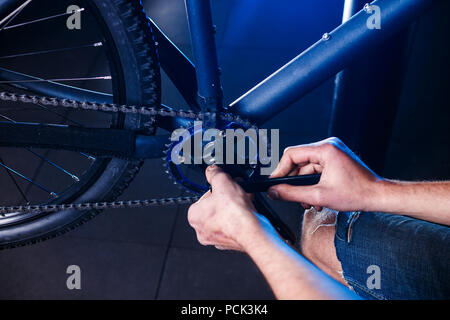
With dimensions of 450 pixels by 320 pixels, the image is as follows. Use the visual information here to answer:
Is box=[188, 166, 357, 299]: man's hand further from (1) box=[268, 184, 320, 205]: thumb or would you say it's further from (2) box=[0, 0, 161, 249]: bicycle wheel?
(2) box=[0, 0, 161, 249]: bicycle wheel

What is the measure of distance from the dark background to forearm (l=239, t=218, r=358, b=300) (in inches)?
23.9

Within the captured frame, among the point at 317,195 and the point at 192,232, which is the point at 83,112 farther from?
the point at 317,195

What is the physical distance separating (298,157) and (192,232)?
25.4 inches

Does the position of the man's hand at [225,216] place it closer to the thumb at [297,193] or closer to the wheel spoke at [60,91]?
the thumb at [297,193]

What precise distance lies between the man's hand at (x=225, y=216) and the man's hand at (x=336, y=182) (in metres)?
0.13

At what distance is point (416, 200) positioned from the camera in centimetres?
60

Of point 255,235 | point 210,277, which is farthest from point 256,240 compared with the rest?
point 210,277

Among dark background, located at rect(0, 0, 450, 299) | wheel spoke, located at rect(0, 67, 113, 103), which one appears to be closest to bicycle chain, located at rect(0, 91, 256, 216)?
wheel spoke, located at rect(0, 67, 113, 103)

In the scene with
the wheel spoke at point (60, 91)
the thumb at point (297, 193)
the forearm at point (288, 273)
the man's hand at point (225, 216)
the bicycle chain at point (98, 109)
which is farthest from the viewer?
the wheel spoke at point (60, 91)

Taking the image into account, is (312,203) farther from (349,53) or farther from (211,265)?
(211,265)

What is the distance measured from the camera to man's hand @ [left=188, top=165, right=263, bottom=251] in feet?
1.72

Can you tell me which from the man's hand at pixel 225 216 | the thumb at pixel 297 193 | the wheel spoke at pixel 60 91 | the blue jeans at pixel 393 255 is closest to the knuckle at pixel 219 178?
the man's hand at pixel 225 216

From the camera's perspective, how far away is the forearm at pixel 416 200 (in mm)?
590
